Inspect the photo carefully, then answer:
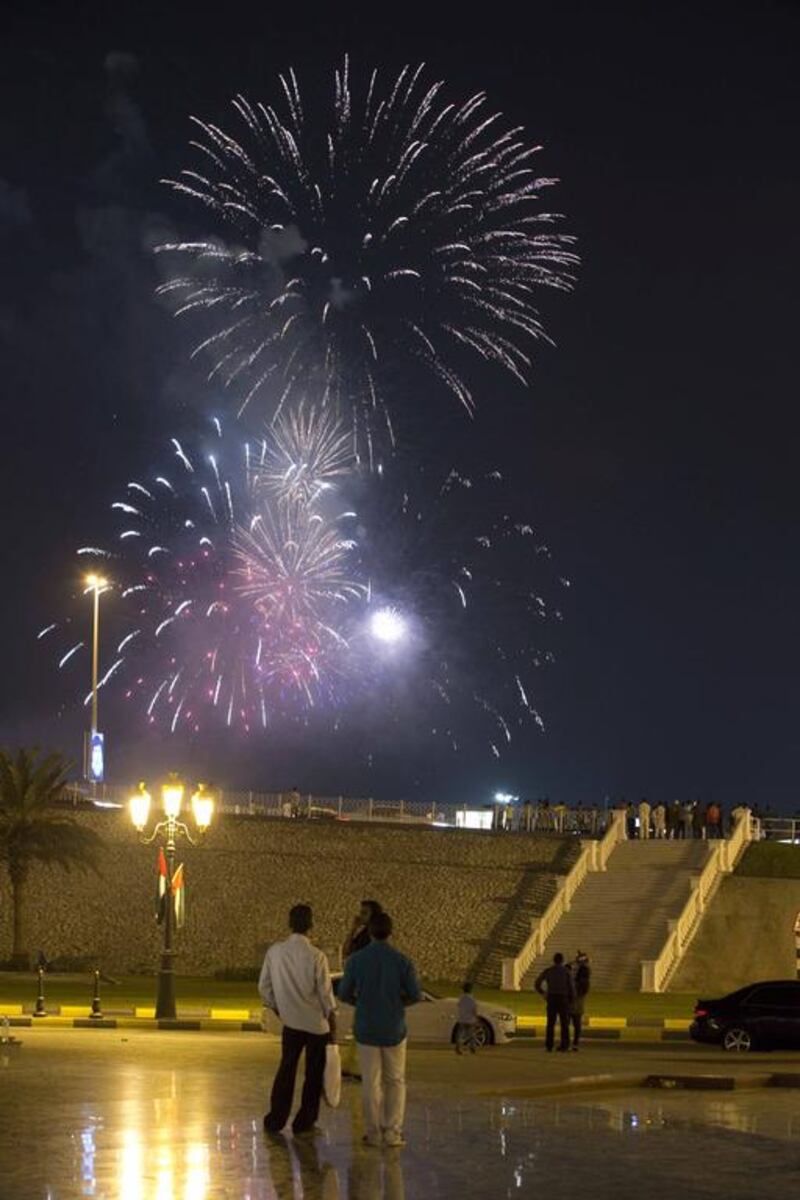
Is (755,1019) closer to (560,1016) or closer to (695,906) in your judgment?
(560,1016)

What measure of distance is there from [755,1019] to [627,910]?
21.3m

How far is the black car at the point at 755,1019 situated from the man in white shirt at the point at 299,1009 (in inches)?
601

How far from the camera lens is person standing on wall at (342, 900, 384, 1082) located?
15.9 m

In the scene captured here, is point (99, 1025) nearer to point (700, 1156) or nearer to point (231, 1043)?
point (231, 1043)

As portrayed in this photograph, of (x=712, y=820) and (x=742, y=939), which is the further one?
(x=712, y=820)

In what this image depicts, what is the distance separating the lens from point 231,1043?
26.1 m

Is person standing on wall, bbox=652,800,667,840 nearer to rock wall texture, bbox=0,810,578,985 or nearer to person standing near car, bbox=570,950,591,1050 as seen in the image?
rock wall texture, bbox=0,810,578,985

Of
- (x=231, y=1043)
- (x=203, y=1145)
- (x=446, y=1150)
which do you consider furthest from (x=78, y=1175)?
(x=231, y=1043)

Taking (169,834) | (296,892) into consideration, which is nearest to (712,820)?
(296,892)

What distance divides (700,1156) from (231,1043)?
13.1 meters

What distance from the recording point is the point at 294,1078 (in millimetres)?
14531

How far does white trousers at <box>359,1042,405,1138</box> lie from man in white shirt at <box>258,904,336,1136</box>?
60 cm

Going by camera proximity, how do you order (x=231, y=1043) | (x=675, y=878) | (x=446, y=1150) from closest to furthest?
(x=446, y=1150) < (x=231, y=1043) < (x=675, y=878)

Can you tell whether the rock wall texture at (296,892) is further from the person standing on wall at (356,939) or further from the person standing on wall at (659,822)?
the person standing on wall at (356,939)
